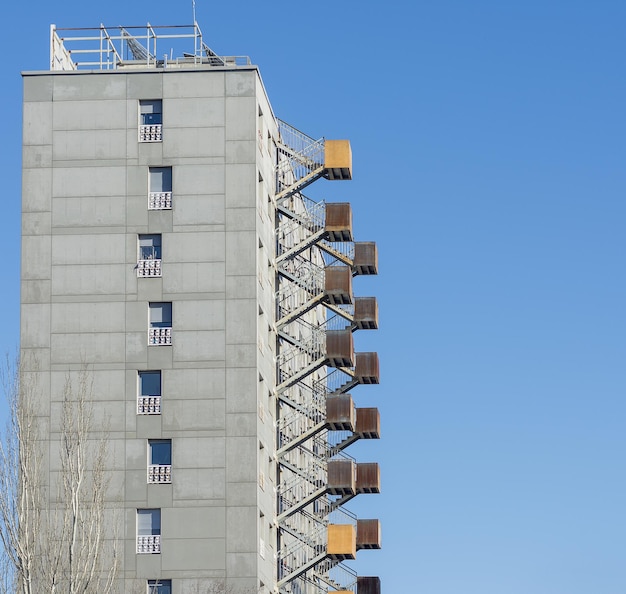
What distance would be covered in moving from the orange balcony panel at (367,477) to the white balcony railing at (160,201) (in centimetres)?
1924

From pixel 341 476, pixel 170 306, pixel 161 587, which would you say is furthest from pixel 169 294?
pixel 161 587

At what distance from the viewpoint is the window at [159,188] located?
10831 centimetres

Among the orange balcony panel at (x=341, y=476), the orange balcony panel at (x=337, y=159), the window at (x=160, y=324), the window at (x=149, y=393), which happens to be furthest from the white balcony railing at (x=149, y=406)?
the orange balcony panel at (x=337, y=159)

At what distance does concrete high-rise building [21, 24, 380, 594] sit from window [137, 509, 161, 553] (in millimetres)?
71

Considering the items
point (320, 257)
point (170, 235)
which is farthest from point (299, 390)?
point (170, 235)

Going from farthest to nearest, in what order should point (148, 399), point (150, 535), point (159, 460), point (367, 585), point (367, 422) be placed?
point (367, 585)
point (367, 422)
point (148, 399)
point (159, 460)
point (150, 535)

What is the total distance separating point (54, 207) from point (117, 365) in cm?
908

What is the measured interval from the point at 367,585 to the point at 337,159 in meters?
25.9

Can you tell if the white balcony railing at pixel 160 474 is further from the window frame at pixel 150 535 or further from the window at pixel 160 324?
the window at pixel 160 324

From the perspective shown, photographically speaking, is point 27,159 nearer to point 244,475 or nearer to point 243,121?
point 243,121

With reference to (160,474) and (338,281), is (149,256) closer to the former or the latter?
(338,281)

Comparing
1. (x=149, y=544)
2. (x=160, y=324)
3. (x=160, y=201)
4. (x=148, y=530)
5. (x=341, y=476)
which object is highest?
(x=160, y=201)

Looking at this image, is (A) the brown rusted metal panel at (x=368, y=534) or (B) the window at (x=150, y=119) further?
(A) the brown rusted metal panel at (x=368, y=534)

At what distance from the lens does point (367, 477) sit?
382ft
